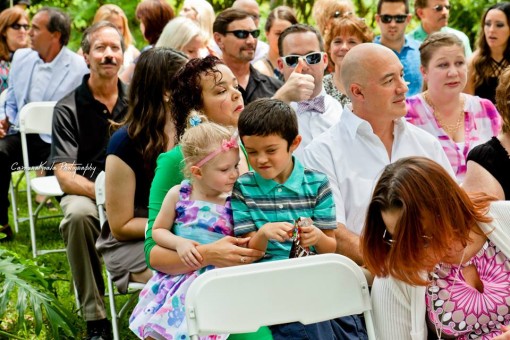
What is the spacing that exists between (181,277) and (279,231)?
619mm

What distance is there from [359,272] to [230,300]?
19.0 inches

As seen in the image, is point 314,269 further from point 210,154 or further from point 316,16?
point 316,16

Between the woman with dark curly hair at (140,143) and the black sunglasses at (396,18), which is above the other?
the black sunglasses at (396,18)

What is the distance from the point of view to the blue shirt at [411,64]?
7.18 m

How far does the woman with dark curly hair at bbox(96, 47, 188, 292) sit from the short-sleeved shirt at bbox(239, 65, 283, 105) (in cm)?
185

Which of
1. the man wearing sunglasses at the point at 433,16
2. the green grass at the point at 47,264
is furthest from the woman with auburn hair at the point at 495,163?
the man wearing sunglasses at the point at 433,16

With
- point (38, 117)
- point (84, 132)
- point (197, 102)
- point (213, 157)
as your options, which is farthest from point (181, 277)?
point (38, 117)

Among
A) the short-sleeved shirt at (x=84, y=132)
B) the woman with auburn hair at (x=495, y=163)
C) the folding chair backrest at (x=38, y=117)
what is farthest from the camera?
the folding chair backrest at (x=38, y=117)

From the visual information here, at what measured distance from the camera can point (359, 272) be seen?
127 inches

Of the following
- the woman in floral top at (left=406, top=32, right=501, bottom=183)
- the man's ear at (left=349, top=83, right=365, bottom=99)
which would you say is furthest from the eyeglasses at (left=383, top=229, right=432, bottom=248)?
the woman in floral top at (left=406, top=32, right=501, bottom=183)

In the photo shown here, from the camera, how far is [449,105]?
5.25 m

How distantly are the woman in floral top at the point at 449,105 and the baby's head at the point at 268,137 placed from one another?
1.82 m

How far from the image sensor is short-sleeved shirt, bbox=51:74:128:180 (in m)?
5.83

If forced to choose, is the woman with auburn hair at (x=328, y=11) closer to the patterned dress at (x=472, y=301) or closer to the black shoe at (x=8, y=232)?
the black shoe at (x=8, y=232)
